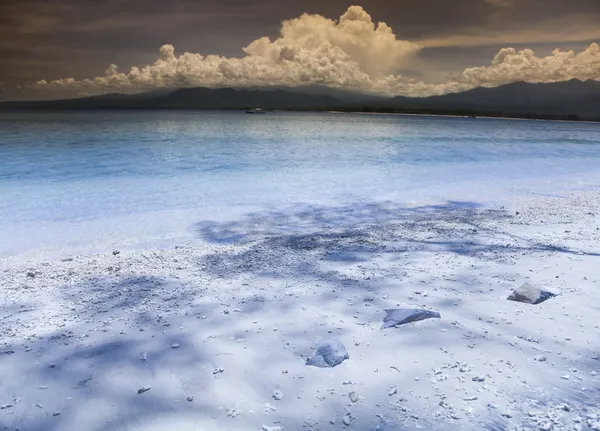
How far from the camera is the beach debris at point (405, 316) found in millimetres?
4074

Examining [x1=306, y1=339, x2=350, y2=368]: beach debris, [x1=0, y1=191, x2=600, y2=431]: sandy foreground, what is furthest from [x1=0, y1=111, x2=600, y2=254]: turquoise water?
[x1=306, y1=339, x2=350, y2=368]: beach debris

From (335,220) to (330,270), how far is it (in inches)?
150

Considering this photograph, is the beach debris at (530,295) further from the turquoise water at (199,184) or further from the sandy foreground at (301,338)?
the turquoise water at (199,184)

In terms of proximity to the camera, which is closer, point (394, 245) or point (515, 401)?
point (515, 401)

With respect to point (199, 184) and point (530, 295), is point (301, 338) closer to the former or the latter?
point (530, 295)

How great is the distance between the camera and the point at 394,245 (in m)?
6.95

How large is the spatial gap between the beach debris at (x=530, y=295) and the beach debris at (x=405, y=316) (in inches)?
41.0

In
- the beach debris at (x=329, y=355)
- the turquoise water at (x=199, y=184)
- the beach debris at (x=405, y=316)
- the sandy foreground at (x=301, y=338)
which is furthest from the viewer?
the turquoise water at (x=199, y=184)

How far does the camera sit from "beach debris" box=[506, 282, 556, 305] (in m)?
4.48

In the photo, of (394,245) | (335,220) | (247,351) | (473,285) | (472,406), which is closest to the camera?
(472,406)

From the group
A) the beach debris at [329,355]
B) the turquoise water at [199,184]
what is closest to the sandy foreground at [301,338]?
the beach debris at [329,355]

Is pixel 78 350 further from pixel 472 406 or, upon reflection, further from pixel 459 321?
pixel 459 321

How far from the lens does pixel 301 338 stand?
3891 mm

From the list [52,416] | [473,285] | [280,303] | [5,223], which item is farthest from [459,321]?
[5,223]
